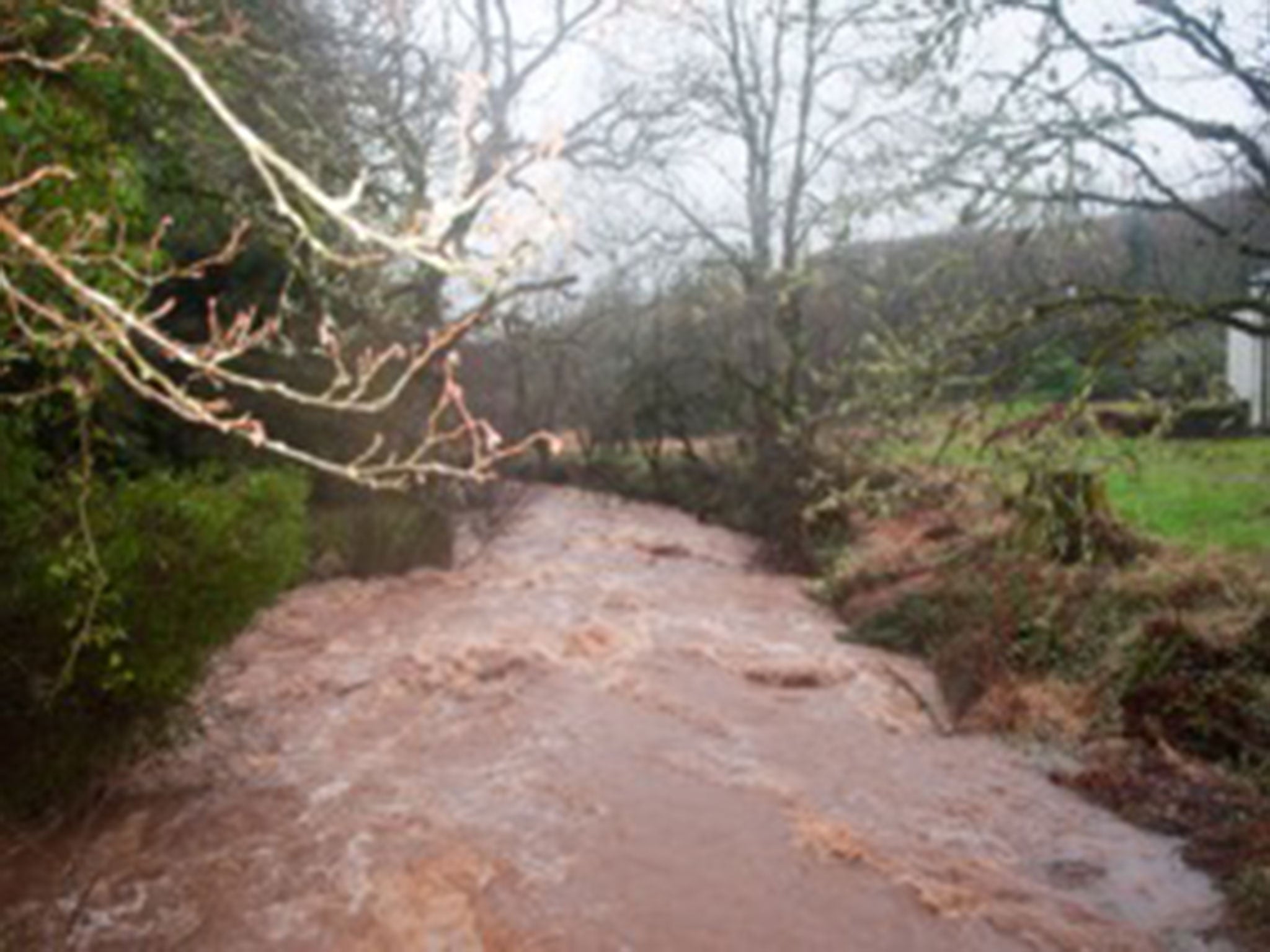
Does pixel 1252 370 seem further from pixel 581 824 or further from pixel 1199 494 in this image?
pixel 581 824

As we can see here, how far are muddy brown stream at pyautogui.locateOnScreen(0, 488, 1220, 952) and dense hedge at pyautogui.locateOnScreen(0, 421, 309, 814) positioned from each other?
1.78ft

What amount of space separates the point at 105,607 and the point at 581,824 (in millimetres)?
2918

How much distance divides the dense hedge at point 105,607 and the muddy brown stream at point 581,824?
54cm

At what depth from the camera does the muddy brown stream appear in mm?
5668

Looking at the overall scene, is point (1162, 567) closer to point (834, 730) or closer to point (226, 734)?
point (834, 730)

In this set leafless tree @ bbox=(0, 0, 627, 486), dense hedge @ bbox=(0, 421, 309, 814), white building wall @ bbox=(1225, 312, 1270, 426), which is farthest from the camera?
white building wall @ bbox=(1225, 312, 1270, 426)

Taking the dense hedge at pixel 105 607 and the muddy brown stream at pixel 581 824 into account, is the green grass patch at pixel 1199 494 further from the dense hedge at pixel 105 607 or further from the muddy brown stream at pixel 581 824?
the dense hedge at pixel 105 607

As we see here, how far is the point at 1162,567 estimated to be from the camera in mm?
9758

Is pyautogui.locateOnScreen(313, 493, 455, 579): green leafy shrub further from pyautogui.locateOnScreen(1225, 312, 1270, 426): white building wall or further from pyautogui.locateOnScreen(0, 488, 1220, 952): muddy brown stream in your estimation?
pyautogui.locateOnScreen(1225, 312, 1270, 426): white building wall

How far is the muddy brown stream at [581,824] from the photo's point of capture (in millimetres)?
5668

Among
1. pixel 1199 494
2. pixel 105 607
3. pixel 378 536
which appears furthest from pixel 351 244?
pixel 1199 494

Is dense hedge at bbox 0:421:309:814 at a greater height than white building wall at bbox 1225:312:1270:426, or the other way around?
white building wall at bbox 1225:312:1270:426

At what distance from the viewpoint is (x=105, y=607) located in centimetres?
580

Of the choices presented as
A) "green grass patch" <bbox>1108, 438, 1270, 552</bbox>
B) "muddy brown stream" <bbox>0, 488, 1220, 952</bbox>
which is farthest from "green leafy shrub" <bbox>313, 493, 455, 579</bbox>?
"green grass patch" <bbox>1108, 438, 1270, 552</bbox>
